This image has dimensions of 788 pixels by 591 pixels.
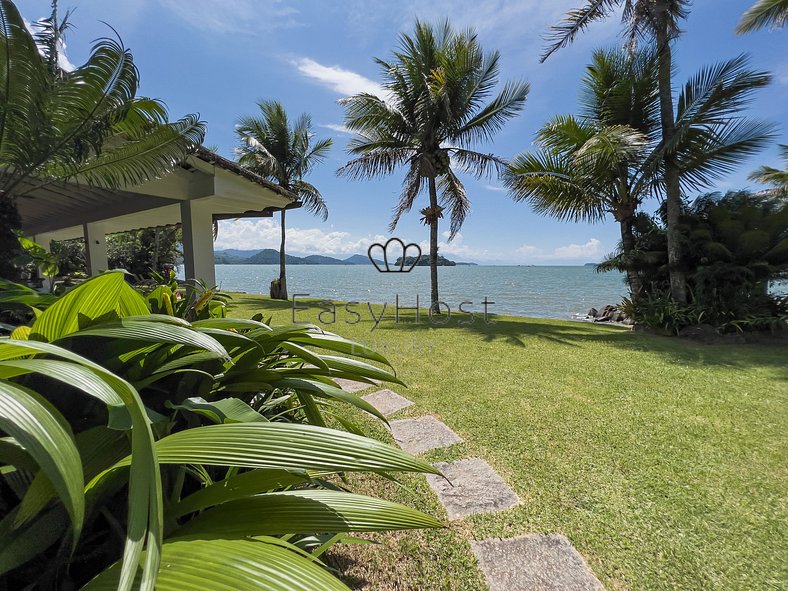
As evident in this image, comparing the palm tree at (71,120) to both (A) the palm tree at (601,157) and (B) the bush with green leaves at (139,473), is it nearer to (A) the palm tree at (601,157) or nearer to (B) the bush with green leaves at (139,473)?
(B) the bush with green leaves at (139,473)

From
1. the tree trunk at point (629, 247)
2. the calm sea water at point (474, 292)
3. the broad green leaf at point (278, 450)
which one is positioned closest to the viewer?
the broad green leaf at point (278, 450)

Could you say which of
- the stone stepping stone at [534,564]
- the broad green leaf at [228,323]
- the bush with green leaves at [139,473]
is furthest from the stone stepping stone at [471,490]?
the broad green leaf at [228,323]

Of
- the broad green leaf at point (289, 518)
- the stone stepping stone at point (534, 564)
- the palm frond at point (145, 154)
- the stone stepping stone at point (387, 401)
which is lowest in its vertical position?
the stone stepping stone at point (534, 564)

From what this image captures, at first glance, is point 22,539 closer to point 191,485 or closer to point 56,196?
point 191,485

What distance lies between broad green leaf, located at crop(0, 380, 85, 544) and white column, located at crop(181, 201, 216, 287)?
6.68 metres

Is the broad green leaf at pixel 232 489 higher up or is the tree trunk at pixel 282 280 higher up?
the tree trunk at pixel 282 280

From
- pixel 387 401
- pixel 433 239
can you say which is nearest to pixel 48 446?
pixel 387 401

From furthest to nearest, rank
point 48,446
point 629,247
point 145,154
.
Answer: point 629,247, point 145,154, point 48,446

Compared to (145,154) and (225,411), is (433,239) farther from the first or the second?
(225,411)

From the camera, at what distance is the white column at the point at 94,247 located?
9.04m

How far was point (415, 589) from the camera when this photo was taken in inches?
52.5

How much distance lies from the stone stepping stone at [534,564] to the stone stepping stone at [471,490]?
0.22 meters

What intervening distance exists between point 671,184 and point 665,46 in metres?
2.71

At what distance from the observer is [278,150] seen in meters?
14.8
